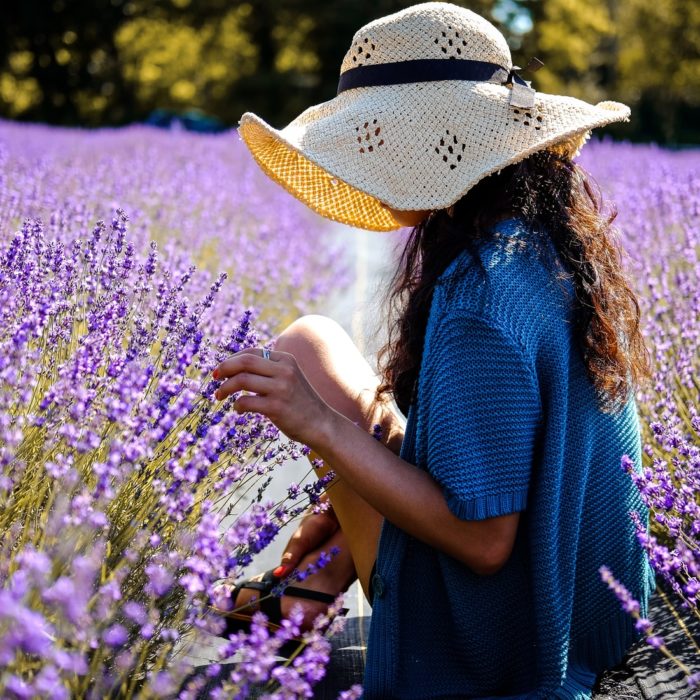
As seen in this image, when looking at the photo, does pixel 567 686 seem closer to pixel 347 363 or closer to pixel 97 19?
pixel 347 363

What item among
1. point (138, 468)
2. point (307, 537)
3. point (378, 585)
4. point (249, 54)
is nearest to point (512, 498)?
point (378, 585)

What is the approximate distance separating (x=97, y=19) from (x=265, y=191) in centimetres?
2224

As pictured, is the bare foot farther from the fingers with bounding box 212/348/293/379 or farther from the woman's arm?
the fingers with bounding box 212/348/293/379

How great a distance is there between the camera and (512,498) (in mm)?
1554

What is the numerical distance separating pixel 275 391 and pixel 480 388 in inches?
12.4

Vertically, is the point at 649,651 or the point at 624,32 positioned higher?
the point at 649,651

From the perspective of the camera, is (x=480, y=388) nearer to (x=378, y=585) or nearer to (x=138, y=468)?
(x=378, y=585)

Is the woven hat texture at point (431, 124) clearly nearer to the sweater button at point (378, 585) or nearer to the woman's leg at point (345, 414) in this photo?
the woman's leg at point (345, 414)

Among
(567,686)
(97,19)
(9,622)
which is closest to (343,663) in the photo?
(567,686)

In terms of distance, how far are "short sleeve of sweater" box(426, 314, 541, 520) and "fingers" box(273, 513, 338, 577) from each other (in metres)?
0.67

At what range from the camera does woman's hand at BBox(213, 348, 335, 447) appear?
1.50 m

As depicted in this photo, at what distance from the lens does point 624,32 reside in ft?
99.4

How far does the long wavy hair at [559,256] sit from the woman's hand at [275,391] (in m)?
0.32

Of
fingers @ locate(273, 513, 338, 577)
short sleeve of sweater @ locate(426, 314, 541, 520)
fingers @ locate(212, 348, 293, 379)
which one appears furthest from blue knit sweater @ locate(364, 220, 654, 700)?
fingers @ locate(273, 513, 338, 577)
